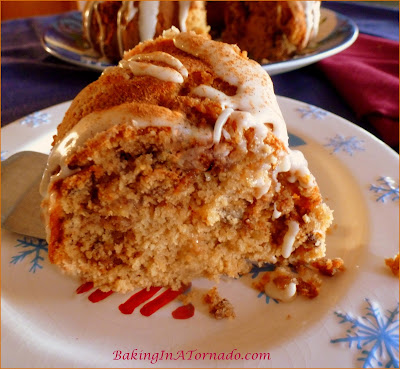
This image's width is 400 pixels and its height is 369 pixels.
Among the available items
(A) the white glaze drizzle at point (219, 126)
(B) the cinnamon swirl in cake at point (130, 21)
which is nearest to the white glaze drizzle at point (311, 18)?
(B) the cinnamon swirl in cake at point (130, 21)

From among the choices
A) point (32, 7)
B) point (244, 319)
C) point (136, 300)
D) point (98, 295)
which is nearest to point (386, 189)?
point (244, 319)

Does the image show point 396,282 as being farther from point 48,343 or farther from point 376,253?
point 48,343

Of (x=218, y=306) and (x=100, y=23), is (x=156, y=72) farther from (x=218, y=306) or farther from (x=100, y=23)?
(x=100, y=23)

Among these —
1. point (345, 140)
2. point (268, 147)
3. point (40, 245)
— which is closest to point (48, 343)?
point (40, 245)

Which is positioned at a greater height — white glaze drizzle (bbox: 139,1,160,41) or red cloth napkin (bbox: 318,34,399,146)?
white glaze drizzle (bbox: 139,1,160,41)

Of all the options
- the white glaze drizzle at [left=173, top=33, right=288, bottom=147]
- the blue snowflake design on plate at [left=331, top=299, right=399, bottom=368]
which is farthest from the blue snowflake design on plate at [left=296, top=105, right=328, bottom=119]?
the blue snowflake design on plate at [left=331, top=299, right=399, bottom=368]

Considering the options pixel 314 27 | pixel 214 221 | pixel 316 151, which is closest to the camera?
pixel 214 221

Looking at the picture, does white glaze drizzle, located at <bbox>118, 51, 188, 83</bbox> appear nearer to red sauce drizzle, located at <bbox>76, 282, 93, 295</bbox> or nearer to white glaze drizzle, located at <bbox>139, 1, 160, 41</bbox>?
red sauce drizzle, located at <bbox>76, 282, 93, 295</bbox>
